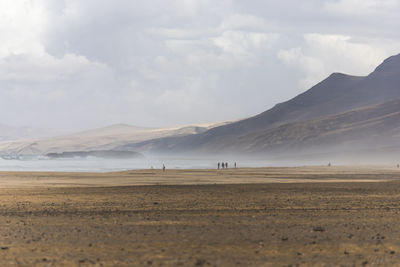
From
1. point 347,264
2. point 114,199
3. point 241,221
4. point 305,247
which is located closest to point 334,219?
point 241,221

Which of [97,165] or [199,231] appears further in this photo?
[97,165]

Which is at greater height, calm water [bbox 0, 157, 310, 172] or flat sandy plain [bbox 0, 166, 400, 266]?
calm water [bbox 0, 157, 310, 172]

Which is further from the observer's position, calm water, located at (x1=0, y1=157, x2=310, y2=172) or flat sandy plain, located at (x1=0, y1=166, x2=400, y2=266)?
calm water, located at (x1=0, y1=157, x2=310, y2=172)

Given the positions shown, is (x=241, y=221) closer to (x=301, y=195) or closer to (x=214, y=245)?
(x=214, y=245)

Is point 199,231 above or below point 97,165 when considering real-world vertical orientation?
below

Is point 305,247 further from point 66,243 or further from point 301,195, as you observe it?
point 301,195

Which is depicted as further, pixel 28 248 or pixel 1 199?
pixel 1 199

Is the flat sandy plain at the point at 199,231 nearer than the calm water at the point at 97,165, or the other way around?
the flat sandy plain at the point at 199,231

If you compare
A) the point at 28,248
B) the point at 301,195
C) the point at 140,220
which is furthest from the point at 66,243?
the point at 301,195

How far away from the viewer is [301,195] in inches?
1451

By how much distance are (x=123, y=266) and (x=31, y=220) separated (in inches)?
404

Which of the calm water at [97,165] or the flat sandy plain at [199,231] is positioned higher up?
the calm water at [97,165]

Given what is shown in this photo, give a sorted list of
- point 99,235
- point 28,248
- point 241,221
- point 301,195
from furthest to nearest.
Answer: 1. point 301,195
2. point 241,221
3. point 99,235
4. point 28,248

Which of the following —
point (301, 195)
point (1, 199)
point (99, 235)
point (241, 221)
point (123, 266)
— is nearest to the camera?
point (123, 266)
